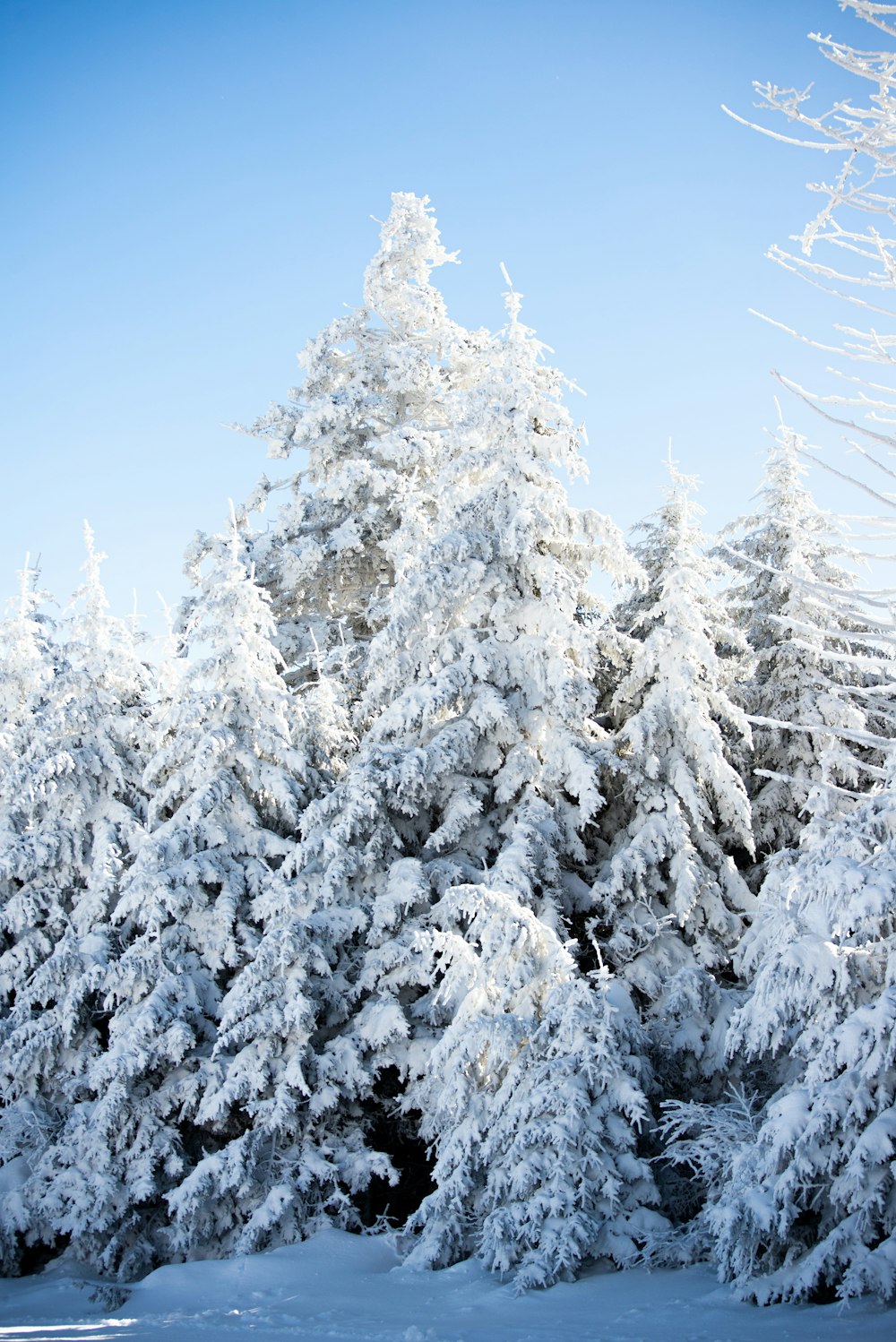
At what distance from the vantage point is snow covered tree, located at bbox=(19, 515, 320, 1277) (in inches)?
482

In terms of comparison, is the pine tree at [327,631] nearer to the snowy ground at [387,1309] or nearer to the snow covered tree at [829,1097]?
the snowy ground at [387,1309]

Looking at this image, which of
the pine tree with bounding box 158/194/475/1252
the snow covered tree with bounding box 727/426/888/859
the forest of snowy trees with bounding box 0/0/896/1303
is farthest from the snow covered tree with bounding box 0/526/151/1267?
the snow covered tree with bounding box 727/426/888/859

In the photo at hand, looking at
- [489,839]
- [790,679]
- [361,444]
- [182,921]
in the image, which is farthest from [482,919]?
[361,444]

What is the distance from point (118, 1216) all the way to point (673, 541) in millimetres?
14167

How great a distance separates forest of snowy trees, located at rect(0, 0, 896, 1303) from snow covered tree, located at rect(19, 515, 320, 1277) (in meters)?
0.06

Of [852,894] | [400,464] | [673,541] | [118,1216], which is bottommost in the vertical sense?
[118,1216]

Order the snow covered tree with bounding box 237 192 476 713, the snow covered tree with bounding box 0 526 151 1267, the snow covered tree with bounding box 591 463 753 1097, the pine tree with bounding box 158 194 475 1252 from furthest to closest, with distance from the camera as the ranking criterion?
the snow covered tree with bounding box 237 192 476 713
the snow covered tree with bounding box 0 526 151 1267
the snow covered tree with bounding box 591 463 753 1097
the pine tree with bounding box 158 194 475 1252

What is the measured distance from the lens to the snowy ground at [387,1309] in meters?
6.63

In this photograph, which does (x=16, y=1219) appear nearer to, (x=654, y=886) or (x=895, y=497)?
(x=654, y=886)

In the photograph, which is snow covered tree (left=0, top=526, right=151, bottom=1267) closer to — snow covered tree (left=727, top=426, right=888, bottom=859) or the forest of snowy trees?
the forest of snowy trees

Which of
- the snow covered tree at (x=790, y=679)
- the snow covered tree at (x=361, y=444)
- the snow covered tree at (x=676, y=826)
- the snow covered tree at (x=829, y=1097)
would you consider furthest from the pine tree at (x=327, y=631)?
the snow covered tree at (x=790, y=679)

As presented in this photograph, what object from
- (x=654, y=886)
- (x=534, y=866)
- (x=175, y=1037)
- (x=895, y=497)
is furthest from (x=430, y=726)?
(x=895, y=497)

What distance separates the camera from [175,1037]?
12508 mm

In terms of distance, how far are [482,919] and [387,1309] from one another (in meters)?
3.95
